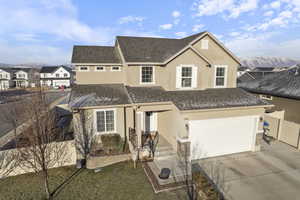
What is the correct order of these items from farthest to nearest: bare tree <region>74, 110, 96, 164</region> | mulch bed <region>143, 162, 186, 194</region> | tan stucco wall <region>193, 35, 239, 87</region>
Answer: tan stucco wall <region>193, 35, 239, 87</region>, bare tree <region>74, 110, 96, 164</region>, mulch bed <region>143, 162, 186, 194</region>

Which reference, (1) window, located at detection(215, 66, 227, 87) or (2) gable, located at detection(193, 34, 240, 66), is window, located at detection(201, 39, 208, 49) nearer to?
(2) gable, located at detection(193, 34, 240, 66)

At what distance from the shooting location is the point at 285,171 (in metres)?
9.59

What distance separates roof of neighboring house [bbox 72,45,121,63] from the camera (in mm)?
14984

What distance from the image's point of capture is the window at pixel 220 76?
14530 mm

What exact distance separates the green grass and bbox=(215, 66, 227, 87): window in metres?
9.79

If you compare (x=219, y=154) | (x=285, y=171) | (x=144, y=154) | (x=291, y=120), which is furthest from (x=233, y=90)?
(x=144, y=154)

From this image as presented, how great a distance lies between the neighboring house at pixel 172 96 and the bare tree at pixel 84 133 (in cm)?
20

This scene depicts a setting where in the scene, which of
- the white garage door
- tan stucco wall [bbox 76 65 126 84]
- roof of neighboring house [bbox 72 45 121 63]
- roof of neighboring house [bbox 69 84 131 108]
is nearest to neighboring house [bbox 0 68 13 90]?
roof of neighboring house [bbox 72 45 121 63]

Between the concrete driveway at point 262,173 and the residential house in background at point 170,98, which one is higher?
the residential house in background at point 170,98

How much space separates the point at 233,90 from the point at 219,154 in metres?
5.82

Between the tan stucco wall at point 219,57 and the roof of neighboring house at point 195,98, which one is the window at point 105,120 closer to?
the roof of neighboring house at point 195,98

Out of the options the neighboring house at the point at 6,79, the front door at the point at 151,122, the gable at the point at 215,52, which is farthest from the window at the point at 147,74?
the neighboring house at the point at 6,79

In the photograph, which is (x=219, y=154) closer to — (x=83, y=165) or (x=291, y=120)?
(x=291, y=120)

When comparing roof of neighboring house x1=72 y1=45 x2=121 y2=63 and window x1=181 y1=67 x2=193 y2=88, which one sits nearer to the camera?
window x1=181 y1=67 x2=193 y2=88
